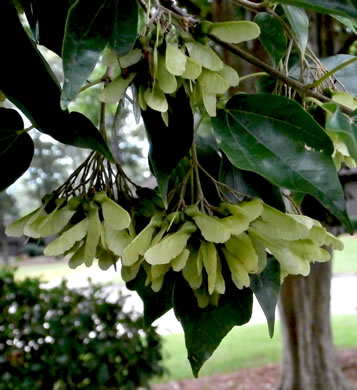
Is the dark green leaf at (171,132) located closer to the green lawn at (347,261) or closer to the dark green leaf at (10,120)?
the dark green leaf at (10,120)

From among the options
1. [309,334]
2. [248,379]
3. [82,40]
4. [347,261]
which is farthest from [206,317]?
[347,261]

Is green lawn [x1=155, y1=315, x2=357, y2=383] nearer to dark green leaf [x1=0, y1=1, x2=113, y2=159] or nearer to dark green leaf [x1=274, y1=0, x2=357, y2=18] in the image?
dark green leaf [x1=0, y1=1, x2=113, y2=159]

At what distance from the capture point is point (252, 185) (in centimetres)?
67

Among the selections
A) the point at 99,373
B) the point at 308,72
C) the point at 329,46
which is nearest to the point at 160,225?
the point at 308,72

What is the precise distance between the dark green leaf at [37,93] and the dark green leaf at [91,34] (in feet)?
0.23

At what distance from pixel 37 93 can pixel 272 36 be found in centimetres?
36

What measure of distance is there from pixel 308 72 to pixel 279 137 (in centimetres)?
23

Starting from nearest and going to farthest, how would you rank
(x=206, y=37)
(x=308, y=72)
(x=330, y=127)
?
(x=330, y=127)
(x=206, y=37)
(x=308, y=72)

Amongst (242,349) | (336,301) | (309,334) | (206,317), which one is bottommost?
(336,301)

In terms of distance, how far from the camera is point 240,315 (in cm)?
64

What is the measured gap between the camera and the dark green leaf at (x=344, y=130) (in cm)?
46

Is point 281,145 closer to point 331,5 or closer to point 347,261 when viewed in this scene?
point 331,5

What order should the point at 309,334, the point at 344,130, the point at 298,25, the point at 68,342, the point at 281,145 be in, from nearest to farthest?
the point at 344,130, the point at 281,145, the point at 298,25, the point at 68,342, the point at 309,334

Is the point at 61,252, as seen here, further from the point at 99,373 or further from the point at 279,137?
the point at 99,373
